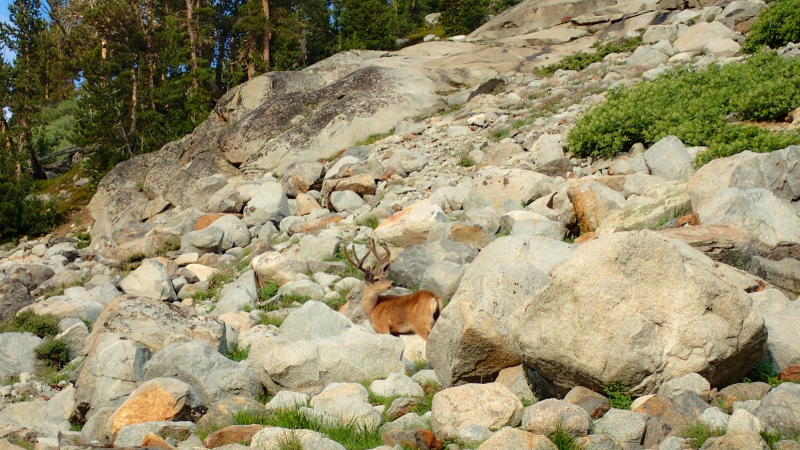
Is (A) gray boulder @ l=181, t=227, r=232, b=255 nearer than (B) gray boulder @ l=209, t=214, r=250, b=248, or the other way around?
(A) gray boulder @ l=181, t=227, r=232, b=255

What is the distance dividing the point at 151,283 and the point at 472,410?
962cm

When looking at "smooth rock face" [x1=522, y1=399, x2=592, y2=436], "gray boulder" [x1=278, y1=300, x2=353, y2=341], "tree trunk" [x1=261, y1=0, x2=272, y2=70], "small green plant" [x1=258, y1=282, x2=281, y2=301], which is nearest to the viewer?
"smooth rock face" [x1=522, y1=399, x2=592, y2=436]

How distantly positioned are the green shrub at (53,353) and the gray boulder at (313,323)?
396cm

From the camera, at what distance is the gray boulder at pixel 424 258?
446 inches

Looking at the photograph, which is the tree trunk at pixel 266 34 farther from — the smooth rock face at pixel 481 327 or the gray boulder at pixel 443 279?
the smooth rock face at pixel 481 327

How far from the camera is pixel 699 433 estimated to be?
491 cm

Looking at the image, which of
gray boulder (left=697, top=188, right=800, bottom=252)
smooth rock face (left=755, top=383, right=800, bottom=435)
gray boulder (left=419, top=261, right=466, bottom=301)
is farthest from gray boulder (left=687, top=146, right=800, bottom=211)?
smooth rock face (left=755, top=383, right=800, bottom=435)

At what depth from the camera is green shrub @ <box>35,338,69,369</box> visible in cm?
1133

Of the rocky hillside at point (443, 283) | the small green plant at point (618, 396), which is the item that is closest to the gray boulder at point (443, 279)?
the rocky hillside at point (443, 283)

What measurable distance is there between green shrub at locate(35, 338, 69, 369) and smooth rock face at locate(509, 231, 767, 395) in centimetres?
835

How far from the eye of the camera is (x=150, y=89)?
3194 cm

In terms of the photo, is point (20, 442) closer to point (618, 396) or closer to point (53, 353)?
point (53, 353)

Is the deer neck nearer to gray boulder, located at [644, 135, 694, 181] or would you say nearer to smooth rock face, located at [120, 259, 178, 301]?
smooth rock face, located at [120, 259, 178, 301]

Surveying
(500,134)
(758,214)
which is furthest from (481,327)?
(500,134)
